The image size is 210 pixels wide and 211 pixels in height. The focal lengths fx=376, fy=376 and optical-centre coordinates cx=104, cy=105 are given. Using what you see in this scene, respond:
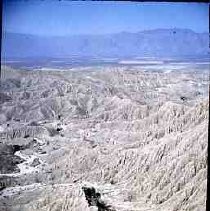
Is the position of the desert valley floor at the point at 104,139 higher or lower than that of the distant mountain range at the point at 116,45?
lower

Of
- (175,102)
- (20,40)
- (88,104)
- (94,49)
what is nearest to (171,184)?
(175,102)

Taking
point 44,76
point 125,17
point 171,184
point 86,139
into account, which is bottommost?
point 171,184

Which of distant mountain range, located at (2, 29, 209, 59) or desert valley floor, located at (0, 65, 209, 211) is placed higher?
distant mountain range, located at (2, 29, 209, 59)

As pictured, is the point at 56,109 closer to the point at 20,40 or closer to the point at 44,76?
the point at 44,76

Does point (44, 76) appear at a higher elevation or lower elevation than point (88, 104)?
higher
